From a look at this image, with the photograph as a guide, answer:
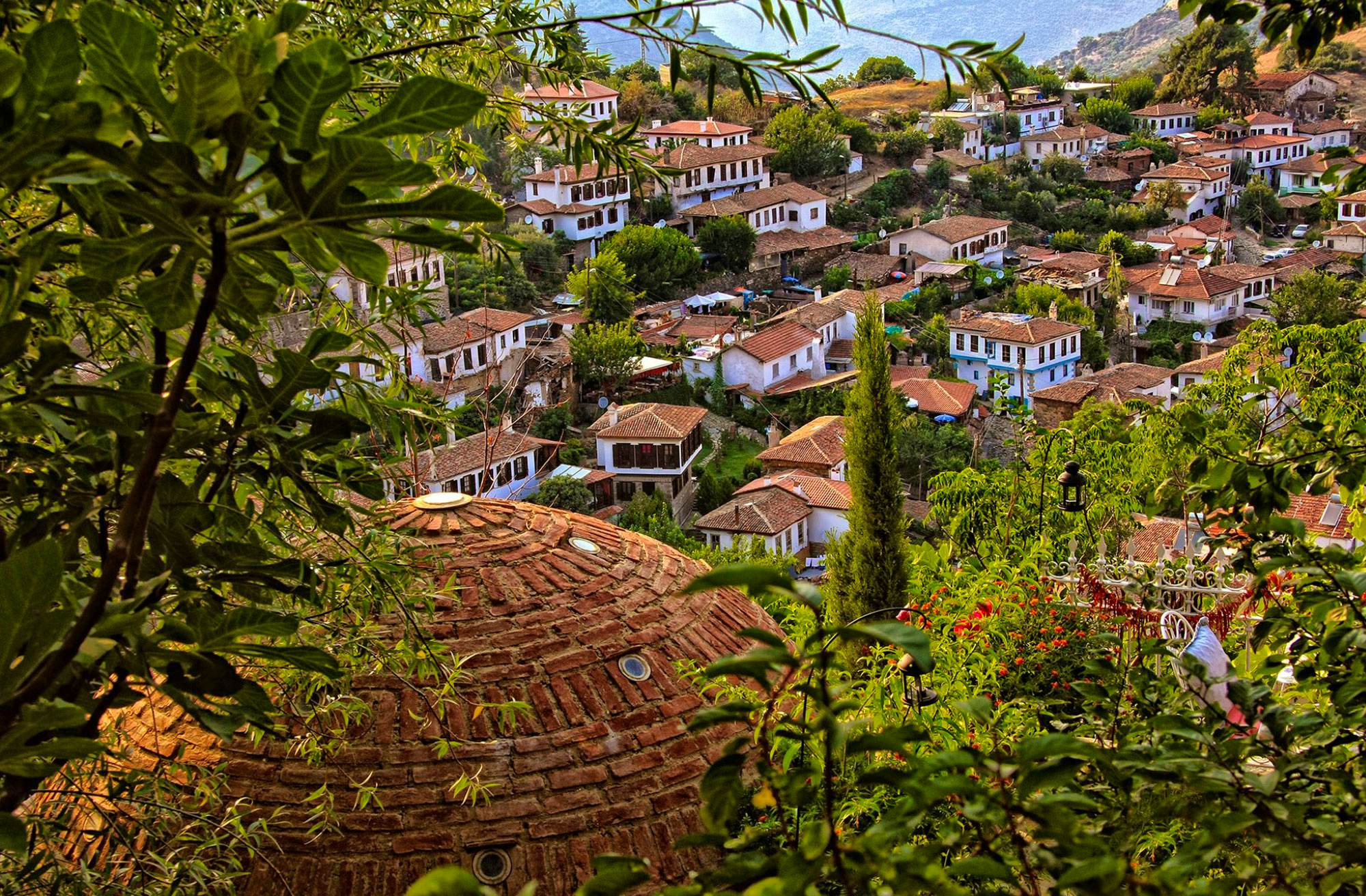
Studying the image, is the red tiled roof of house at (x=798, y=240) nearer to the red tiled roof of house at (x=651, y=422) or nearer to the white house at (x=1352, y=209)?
the red tiled roof of house at (x=651, y=422)

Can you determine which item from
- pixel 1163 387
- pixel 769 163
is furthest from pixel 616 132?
pixel 769 163

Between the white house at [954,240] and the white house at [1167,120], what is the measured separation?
20.3 meters

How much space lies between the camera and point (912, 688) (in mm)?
4820

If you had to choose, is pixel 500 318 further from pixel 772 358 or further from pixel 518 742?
pixel 518 742

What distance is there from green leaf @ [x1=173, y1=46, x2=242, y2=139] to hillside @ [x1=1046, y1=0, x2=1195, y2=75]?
432 ft

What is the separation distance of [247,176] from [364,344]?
1.78 meters

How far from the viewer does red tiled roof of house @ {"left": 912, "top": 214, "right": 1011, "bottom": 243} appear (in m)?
44.5

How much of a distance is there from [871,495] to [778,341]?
24.9 metres

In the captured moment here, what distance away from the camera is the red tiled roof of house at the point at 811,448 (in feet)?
95.3

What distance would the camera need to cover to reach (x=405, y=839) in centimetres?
468

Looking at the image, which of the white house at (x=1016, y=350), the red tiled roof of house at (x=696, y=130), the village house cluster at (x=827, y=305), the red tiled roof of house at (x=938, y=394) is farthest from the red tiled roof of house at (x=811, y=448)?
the red tiled roof of house at (x=696, y=130)

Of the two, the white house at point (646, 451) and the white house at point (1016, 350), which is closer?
the white house at point (646, 451)

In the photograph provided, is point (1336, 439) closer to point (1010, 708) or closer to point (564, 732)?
point (1010, 708)

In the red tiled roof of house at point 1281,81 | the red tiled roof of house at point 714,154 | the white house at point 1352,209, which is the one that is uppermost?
the red tiled roof of house at point 1281,81
